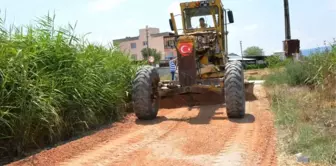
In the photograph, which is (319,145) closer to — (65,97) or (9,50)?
(65,97)

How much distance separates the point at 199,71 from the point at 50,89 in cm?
436

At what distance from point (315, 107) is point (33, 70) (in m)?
5.09

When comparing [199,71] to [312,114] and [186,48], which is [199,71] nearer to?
[186,48]

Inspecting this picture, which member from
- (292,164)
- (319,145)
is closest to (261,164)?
(292,164)

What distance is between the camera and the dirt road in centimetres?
538

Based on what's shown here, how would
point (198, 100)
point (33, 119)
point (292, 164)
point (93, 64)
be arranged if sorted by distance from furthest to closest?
point (198, 100) → point (93, 64) → point (33, 119) → point (292, 164)

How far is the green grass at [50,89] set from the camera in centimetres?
598

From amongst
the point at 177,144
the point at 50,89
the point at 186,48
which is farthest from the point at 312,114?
the point at 50,89

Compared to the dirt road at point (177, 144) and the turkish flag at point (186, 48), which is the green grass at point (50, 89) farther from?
the turkish flag at point (186, 48)

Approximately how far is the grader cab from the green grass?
0.74 m

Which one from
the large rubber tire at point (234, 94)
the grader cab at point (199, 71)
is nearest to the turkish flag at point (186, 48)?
the grader cab at point (199, 71)

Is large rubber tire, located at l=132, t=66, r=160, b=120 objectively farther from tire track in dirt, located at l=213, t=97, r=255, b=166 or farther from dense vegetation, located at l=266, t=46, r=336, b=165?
dense vegetation, located at l=266, t=46, r=336, b=165

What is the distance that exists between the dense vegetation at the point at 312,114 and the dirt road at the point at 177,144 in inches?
11.5

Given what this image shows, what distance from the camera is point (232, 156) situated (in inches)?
214
